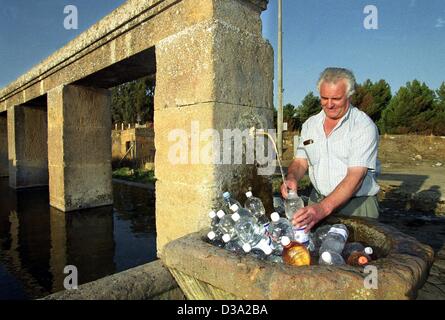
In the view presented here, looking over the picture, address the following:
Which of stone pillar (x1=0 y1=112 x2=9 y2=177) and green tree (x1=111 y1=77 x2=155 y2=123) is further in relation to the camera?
green tree (x1=111 y1=77 x2=155 y2=123)

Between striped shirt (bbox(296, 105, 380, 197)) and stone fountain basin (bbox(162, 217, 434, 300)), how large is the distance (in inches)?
19.8

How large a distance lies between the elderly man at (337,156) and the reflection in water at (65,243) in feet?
7.07

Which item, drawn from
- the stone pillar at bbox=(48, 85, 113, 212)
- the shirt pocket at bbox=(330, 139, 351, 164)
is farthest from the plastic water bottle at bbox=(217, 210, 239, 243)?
the stone pillar at bbox=(48, 85, 113, 212)

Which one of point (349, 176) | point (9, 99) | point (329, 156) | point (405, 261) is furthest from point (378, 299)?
point (9, 99)

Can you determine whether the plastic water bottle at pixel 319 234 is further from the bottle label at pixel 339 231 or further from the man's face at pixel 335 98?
the man's face at pixel 335 98

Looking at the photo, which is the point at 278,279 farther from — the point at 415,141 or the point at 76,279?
the point at 415,141

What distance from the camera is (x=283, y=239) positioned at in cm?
168

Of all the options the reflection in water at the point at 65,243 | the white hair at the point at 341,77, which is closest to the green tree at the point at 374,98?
the reflection in water at the point at 65,243

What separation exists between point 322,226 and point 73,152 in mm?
4784

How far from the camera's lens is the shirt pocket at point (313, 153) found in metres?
2.33

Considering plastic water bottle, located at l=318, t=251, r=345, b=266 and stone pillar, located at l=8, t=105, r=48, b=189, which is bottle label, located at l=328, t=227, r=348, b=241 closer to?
plastic water bottle, located at l=318, t=251, r=345, b=266

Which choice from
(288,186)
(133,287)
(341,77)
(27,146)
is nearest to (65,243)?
(133,287)

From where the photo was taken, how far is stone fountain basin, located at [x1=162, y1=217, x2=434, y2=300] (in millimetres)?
1246

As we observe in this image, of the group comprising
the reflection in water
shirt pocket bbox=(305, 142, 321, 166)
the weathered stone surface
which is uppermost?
shirt pocket bbox=(305, 142, 321, 166)
